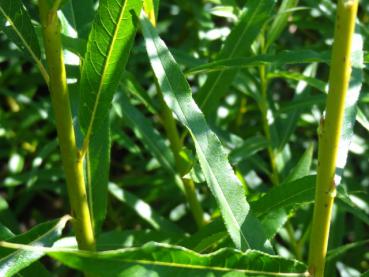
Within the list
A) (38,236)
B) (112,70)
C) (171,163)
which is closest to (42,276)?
(38,236)

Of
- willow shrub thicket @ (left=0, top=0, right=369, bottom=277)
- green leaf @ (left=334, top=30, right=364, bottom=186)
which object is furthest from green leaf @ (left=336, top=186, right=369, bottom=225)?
green leaf @ (left=334, top=30, right=364, bottom=186)

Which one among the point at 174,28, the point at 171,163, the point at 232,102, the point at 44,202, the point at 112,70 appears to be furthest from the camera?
the point at 44,202

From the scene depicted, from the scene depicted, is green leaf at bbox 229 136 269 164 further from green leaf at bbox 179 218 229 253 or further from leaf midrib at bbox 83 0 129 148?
leaf midrib at bbox 83 0 129 148

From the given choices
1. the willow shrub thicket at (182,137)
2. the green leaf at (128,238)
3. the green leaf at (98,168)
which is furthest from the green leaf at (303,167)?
the green leaf at (98,168)

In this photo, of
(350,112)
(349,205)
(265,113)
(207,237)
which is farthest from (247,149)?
(350,112)

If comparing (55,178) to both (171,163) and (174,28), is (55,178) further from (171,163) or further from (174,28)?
(174,28)

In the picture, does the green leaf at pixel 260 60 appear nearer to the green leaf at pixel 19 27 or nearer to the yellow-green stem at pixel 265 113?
the green leaf at pixel 19 27
